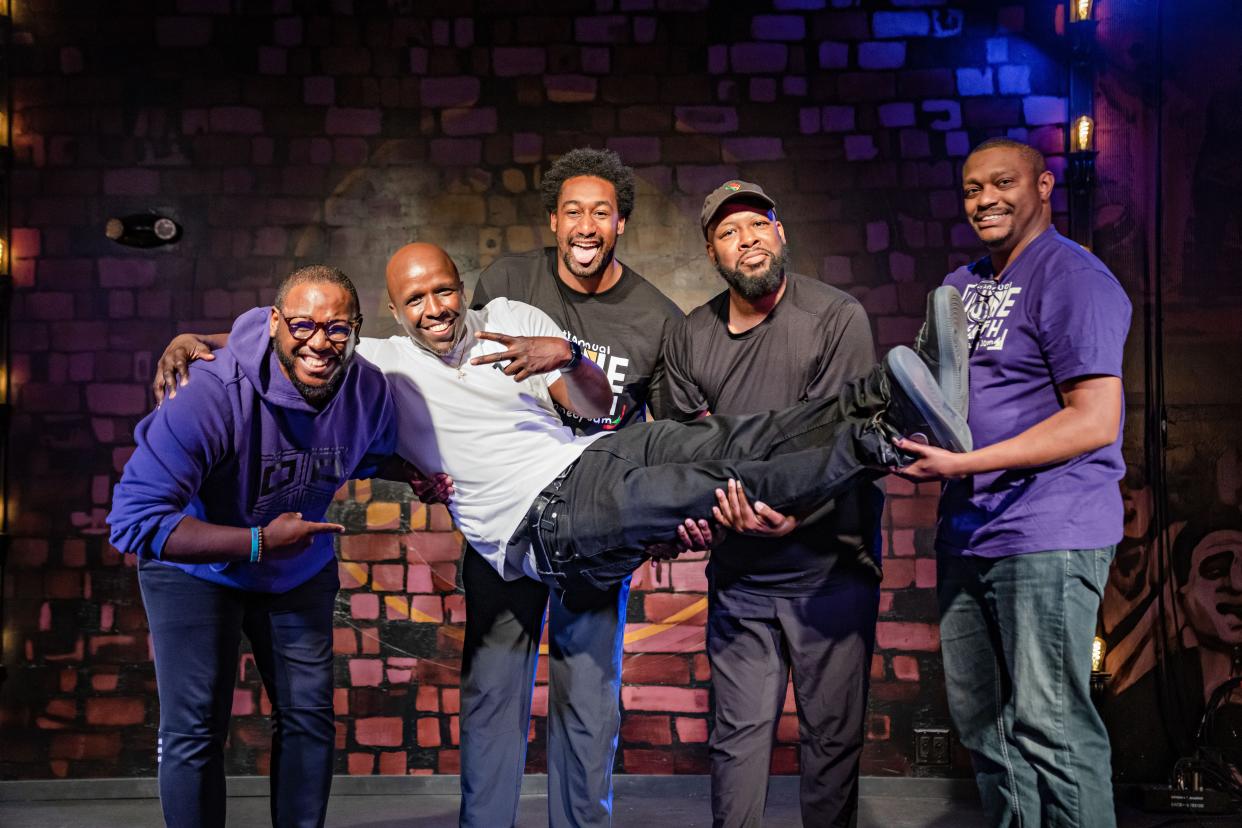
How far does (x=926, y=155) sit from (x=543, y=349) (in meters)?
2.40

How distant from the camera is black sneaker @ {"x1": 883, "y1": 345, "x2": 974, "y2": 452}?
2.11 meters

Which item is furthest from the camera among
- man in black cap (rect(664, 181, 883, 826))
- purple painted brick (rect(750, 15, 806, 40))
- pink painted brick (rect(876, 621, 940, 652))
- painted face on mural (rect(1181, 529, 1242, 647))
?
purple painted brick (rect(750, 15, 806, 40))

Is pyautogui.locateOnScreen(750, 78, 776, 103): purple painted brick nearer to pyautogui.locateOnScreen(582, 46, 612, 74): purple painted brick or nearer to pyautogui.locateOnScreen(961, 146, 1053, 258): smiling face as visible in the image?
pyautogui.locateOnScreen(582, 46, 612, 74): purple painted brick

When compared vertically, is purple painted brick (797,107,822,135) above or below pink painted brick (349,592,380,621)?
above

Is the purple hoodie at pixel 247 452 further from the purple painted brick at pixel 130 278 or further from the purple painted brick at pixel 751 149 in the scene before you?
the purple painted brick at pixel 751 149

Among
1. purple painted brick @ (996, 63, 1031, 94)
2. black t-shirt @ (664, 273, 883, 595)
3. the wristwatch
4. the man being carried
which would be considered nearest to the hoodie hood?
the man being carried

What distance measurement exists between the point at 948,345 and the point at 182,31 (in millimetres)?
3642

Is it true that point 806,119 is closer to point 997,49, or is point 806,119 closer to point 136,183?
point 997,49

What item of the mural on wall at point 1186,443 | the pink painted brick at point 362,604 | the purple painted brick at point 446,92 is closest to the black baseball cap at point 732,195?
the purple painted brick at point 446,92

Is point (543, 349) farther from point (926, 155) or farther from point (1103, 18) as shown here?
point (1103, 18)

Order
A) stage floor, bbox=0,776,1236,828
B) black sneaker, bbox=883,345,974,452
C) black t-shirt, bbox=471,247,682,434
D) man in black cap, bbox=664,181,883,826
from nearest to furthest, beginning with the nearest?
1. black sneaker, bbox=883,345,974,452
2. man in black cap, bbox=664,181,883,826
3. black t-shirt, bbox=471,247,682,434
4. stage floor, bbox=0,776,1236,828

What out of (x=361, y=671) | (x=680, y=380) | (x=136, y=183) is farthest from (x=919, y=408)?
(x=136, y=183)

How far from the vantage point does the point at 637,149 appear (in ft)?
13.8

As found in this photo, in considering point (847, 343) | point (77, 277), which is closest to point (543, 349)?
point (847, 343)
